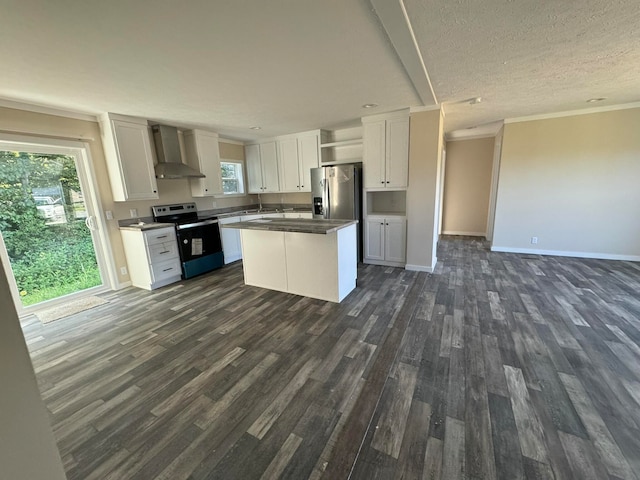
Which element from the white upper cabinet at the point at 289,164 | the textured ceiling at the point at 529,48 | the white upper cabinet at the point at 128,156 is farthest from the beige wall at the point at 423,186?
the white upper cabinet at the point at 128,156

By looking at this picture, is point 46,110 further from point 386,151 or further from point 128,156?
point 386,151

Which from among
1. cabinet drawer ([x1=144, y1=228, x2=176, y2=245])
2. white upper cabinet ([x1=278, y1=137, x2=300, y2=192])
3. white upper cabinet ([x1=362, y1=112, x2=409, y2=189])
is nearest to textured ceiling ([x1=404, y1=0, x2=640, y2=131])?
white upper cabinet ([x1=362, y1=112, x2=409, y2=189])

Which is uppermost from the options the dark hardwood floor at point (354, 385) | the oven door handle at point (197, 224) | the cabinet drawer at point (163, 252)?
the oven door handle at point (197, 224)

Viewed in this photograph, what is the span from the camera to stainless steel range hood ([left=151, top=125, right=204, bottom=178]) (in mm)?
4277

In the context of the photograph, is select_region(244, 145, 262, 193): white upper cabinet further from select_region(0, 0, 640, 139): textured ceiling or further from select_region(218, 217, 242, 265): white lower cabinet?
select_region(0, 0, 640, 139): textured ceiling

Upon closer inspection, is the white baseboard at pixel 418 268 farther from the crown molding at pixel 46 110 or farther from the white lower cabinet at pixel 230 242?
the crown molding at pixel 46 110

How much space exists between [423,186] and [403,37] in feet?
8.15

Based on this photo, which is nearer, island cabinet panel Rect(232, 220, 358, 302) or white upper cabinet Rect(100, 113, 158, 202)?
island cabinet panel Rect(232, 220, 358, 302)

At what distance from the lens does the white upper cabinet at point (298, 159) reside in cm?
529

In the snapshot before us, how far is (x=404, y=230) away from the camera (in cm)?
443

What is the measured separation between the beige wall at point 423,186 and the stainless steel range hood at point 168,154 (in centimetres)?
373

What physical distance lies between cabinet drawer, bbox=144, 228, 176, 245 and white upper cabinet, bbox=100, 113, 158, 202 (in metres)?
0.58

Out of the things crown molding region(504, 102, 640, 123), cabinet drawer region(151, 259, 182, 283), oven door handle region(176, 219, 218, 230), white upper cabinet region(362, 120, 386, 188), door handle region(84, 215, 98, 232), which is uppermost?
crown molding region(504, 102, 640, 123)

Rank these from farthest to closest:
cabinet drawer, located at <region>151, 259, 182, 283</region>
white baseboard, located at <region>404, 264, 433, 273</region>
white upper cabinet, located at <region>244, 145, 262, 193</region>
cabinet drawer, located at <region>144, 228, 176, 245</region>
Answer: white upper cabinet, located at <region>244, 145, 262, 193</region>, white baseboard, located at <region>404, 264, 433, 273</region>, cabinet drawer, located at <region>151, 259, 182, 283</region>, cabinet drawer, located at <region>144, 228, 176, 245</region>
